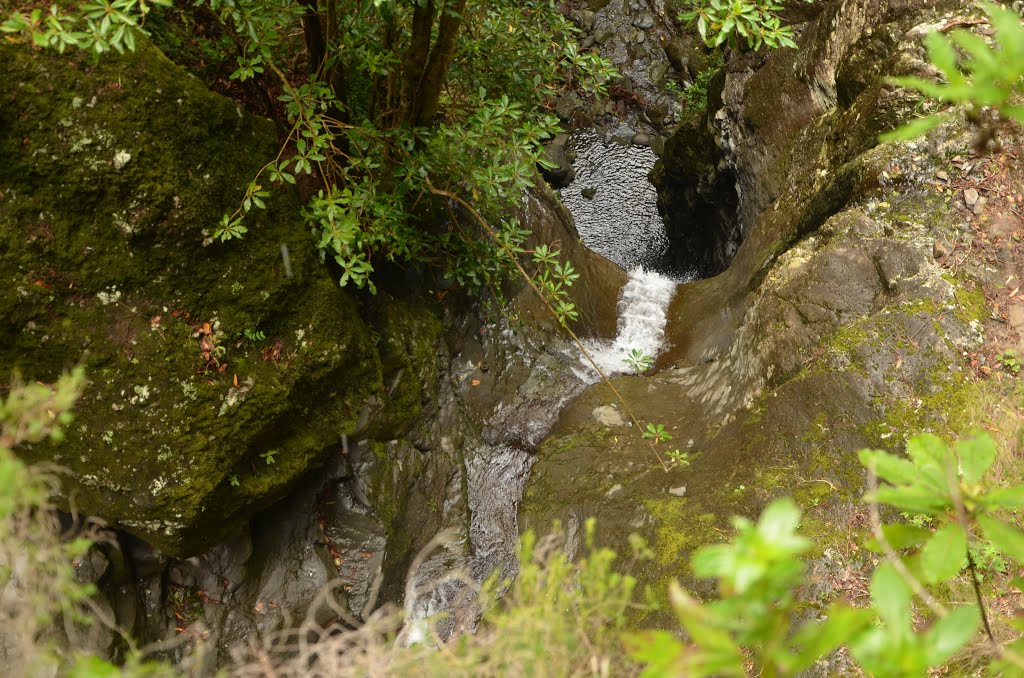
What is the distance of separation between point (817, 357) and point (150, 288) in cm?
501

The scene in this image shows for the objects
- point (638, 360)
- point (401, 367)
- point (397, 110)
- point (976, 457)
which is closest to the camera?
point (976, 457)

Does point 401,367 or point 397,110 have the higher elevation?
point 397,110

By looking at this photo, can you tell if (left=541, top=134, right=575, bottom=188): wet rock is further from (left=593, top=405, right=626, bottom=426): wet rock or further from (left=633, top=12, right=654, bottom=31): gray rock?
(left=593, top=405, right=626, bottom=426): wet rock

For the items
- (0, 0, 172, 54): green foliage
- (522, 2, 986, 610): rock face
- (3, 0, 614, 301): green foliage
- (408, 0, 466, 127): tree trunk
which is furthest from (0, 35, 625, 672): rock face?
(522, 2, 986, 610): rock face

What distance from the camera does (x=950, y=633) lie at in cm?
114

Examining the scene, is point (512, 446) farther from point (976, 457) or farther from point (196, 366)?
point (976, 457)

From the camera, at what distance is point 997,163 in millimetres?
5219

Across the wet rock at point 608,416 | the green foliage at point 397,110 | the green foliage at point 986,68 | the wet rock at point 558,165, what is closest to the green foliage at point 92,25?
the green foliage at point 397,110

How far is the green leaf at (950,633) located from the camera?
1.10m

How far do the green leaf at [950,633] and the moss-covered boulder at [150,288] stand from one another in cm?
424

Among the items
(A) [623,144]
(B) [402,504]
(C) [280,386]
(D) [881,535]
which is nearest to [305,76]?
(C) [280,386]

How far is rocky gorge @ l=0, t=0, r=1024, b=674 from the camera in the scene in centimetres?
401

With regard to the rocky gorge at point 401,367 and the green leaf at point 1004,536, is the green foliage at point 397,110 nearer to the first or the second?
the rocky gorge at point 401,367

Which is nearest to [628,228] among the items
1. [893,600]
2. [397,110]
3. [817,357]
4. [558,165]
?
[558,165]
